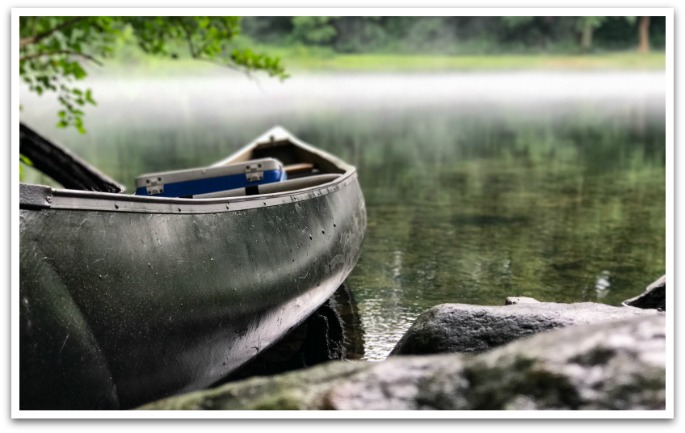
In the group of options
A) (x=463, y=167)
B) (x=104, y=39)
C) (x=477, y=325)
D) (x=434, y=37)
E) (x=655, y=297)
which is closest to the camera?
(x=477, y=325)

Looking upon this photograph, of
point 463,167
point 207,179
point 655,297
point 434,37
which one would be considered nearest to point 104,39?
point 207,179

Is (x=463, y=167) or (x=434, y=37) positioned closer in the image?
(x=434, y=37)

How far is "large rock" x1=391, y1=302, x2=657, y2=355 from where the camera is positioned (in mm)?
3879

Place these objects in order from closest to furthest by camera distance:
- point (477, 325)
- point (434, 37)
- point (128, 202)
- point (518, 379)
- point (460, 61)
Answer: point (518, 379) < point (128, 202) < point (477, 325) < point (434, 37) < point (460, 61)

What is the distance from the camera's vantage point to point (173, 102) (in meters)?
35.3

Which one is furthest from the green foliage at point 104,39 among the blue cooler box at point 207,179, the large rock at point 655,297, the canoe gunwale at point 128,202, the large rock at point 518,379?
the large rock at point 518,379

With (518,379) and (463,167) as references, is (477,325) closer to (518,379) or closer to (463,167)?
(518,379)

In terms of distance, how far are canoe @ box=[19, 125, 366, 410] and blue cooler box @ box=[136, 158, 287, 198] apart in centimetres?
85

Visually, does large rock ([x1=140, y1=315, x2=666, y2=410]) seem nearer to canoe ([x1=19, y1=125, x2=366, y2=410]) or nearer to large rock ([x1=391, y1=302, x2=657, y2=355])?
canoe ([x1=19, y1=125, x2=366, y2=410])

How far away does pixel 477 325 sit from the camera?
3.94 m

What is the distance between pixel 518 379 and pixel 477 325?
1.60 m

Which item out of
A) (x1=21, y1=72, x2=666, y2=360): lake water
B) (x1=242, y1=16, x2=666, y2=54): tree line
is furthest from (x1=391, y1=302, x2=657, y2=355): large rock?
(x1=242, y1=16, x2=666, y2=54): tree line

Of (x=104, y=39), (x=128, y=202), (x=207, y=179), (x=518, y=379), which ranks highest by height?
(x=104, y=39)
